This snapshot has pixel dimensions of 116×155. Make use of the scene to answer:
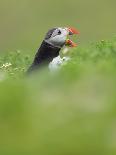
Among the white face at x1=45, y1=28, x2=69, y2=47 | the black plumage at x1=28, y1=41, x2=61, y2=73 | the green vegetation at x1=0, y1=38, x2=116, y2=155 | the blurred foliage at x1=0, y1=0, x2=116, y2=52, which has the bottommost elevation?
the green vegetation at x1=0, y1=38, x2=116, y2=155

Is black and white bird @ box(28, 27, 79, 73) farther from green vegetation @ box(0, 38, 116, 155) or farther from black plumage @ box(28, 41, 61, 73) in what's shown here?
green vegetation @ box(0, 38, 116, 155)

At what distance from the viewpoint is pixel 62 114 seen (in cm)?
597

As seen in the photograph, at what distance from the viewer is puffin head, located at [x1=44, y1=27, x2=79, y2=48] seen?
1502 cm

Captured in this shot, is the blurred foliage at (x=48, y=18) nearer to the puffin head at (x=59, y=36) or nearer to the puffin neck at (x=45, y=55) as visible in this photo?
the puffin head at (x=59, y=36)

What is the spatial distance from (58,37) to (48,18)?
55.1 meters

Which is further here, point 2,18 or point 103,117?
→ point 2,18

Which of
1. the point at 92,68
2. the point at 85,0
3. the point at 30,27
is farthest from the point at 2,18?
the point at 92,68

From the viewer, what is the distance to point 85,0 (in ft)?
237

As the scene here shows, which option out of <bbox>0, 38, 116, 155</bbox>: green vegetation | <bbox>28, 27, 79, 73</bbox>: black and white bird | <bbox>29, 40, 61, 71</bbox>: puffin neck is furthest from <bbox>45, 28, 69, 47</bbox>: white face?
<bbox>0, 38, 116, 155</bbox>: green vegetation

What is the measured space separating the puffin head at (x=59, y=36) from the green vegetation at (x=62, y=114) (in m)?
8.36

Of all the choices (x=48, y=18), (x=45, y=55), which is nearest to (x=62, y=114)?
(x=45, y=55)

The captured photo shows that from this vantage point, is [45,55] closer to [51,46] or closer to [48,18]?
[51,46]

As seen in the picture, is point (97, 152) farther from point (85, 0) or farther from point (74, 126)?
point (85, 0)

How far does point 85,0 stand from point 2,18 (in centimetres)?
876
